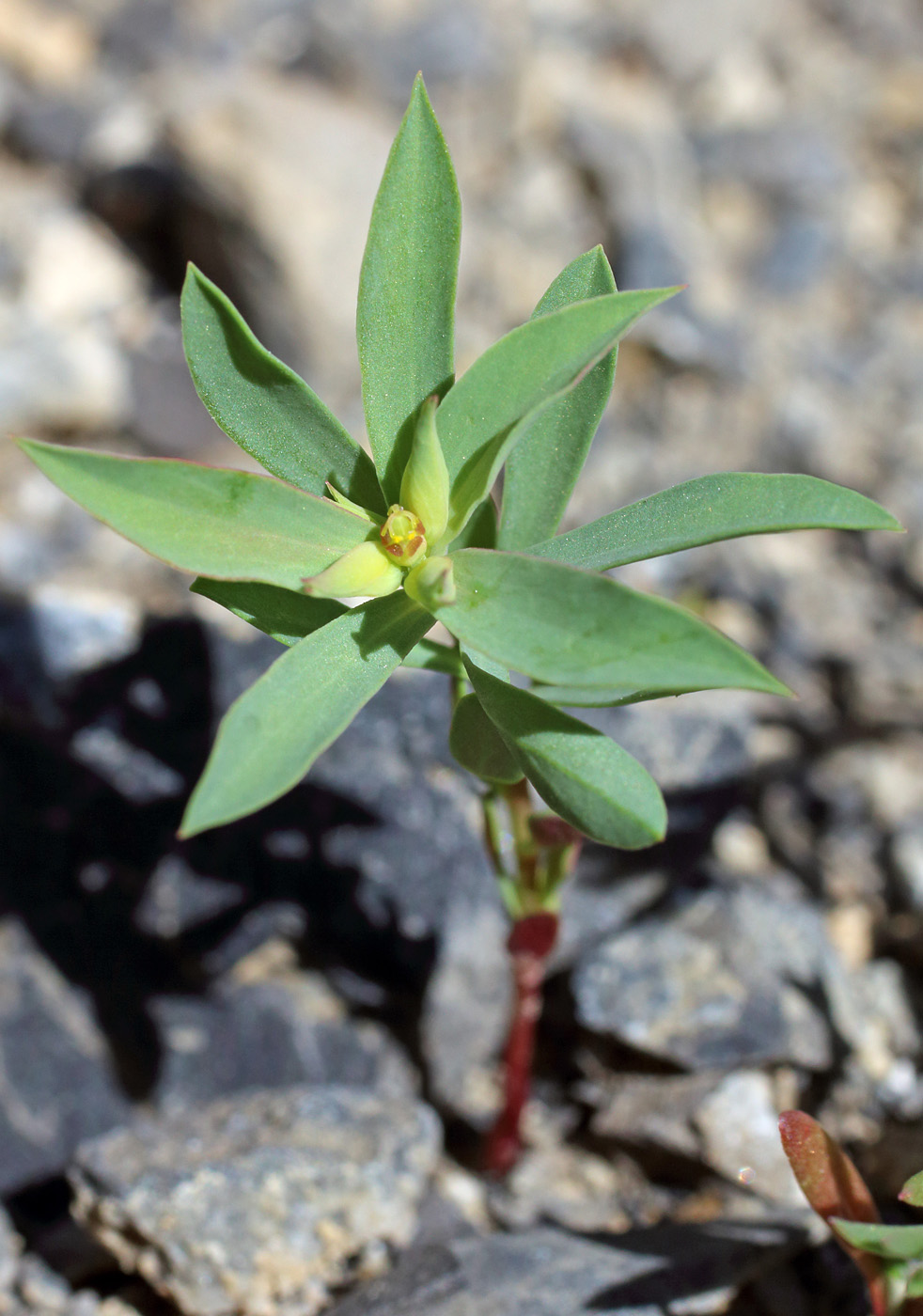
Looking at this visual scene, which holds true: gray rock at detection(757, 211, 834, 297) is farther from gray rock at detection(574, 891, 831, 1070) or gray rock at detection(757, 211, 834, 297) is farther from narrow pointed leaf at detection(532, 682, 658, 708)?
narrow pointed leaf at detection(532, 682, 658, 708)

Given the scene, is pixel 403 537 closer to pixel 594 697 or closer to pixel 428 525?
pixel 428 525

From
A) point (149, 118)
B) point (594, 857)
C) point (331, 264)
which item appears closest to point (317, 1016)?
point (594, 857)

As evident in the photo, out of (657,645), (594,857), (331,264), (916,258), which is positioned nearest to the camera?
(657,645)

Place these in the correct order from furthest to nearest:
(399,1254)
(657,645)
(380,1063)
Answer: (380,1063) < (399,1254) < (657,645)

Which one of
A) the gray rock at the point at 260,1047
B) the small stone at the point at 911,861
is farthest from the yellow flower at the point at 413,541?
the small stone at the point at 911,861

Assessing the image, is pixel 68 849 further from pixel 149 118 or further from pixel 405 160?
pixel 149 118
